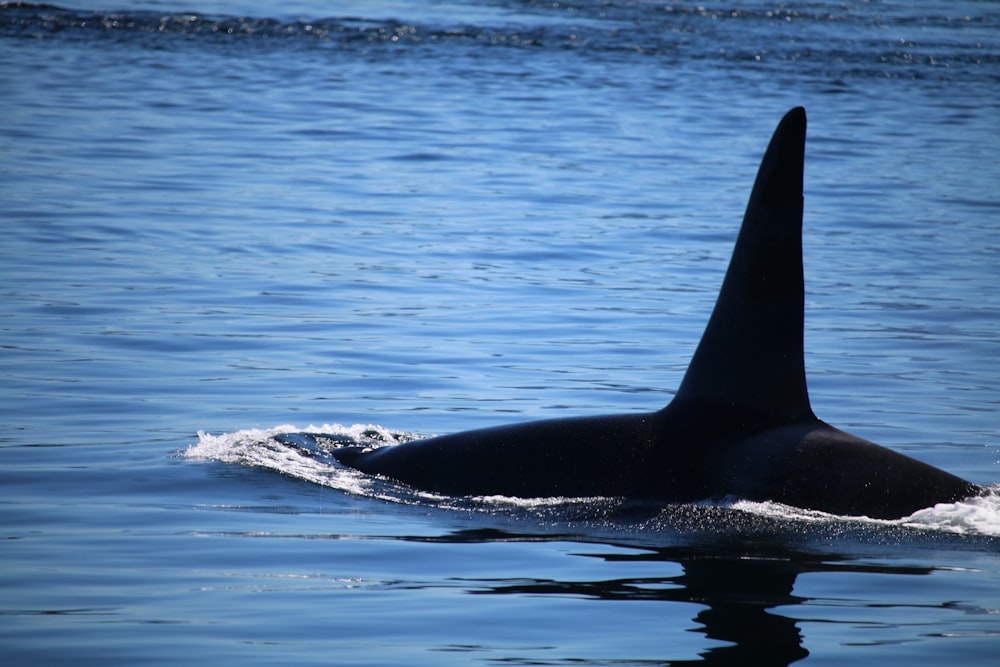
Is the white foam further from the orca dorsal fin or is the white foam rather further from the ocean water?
the orca dorsal fin

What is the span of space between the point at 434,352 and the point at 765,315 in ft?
22.0

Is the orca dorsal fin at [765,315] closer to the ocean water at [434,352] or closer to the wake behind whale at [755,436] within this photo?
the wake behind whale at [755,436]

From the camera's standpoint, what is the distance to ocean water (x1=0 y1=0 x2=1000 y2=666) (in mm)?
7117

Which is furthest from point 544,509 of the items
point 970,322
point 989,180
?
point 989,180

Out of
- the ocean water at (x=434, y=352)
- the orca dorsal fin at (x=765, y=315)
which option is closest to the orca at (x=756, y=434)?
the orca dorsal fin at (x=765, y=315)

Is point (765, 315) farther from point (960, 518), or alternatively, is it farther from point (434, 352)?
point (434, 352)

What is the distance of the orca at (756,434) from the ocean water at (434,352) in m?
0.14

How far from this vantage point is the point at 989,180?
2902cm

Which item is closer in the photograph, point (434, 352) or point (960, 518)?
point (960, 518)

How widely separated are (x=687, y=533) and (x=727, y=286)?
141 cm

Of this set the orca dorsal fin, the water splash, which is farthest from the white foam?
the orca dorsal fin

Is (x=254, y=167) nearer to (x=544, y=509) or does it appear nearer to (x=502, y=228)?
(x=502, y=228)

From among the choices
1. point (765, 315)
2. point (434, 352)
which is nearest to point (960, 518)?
point (765, 315)

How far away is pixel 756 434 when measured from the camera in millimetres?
8578
